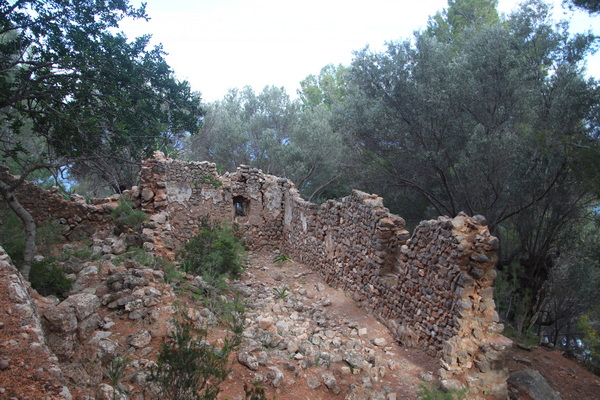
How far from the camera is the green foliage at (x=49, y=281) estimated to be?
539cm

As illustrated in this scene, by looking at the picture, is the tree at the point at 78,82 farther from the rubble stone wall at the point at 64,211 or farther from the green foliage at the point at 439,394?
the green foliage at the point at 439,394

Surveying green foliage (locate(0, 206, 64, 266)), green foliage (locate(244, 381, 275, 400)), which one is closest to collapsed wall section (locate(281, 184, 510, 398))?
green foliage (locate(244, 381, 275, 400))

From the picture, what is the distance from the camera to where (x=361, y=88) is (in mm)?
14234

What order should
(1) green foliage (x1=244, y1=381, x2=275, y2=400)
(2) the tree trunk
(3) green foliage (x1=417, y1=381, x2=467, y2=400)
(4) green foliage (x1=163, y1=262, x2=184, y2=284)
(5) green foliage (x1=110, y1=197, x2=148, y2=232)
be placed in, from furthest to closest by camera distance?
(5) green foliage (x1=110, y1=197, x2=148, y2=232) → (4) green foliage (x1=163, y1=262, x2=184, y2=284) → (2) the tree trunk → (3) green foliage (x1=417, y1=381, x2=467, y2=400) → (1) green foliage (x1=244, y1=381, x2=275, y2=400)

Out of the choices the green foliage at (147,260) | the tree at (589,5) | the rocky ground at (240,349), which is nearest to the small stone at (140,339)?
the rocky ground at (240,349)

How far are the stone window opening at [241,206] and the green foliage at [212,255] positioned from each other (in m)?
3.96

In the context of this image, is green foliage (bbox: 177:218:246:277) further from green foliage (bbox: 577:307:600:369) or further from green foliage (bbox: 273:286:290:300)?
green foliage (bbox: 577:307:600:369)

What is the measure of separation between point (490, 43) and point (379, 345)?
984 cm

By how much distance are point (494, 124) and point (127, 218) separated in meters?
10.3

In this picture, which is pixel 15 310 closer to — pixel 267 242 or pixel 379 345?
pixel 379 345

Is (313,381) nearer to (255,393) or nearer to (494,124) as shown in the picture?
(255,393)

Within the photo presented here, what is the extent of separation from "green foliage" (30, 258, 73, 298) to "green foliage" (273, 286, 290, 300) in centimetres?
435

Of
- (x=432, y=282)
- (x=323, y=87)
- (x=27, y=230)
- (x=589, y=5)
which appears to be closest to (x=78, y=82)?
(x=27, y=230)

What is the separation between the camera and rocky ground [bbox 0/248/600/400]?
120 inches
